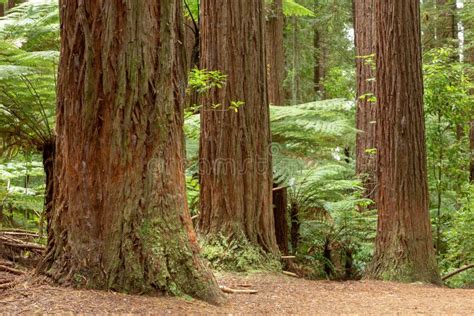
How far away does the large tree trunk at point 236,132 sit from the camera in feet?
20.2

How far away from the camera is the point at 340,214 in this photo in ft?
26.0

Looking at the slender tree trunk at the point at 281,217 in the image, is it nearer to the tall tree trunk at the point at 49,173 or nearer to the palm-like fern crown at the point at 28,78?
the palm-like fern crown at the point at 28,78

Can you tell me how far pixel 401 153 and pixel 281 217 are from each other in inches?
68.3

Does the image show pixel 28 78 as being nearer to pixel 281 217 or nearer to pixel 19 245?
pixel 19 245

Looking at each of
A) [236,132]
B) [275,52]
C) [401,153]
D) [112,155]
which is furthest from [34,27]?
[275,52]

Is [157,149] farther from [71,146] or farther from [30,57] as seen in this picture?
[30,57]

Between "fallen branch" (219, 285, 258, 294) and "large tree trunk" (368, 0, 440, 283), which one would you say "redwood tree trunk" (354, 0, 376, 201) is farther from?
"fallen branch" (219, 285, 258, 294)

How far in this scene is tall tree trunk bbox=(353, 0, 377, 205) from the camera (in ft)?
35.7

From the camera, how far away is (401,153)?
7.19 metres

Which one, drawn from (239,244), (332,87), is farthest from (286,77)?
(239,244)

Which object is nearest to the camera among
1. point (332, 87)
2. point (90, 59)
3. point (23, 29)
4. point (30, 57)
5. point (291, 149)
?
point (90, 59)

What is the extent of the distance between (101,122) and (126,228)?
69cm

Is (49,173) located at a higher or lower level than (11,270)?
higher

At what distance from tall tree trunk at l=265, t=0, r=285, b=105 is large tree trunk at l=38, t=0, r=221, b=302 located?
10.1 metres
